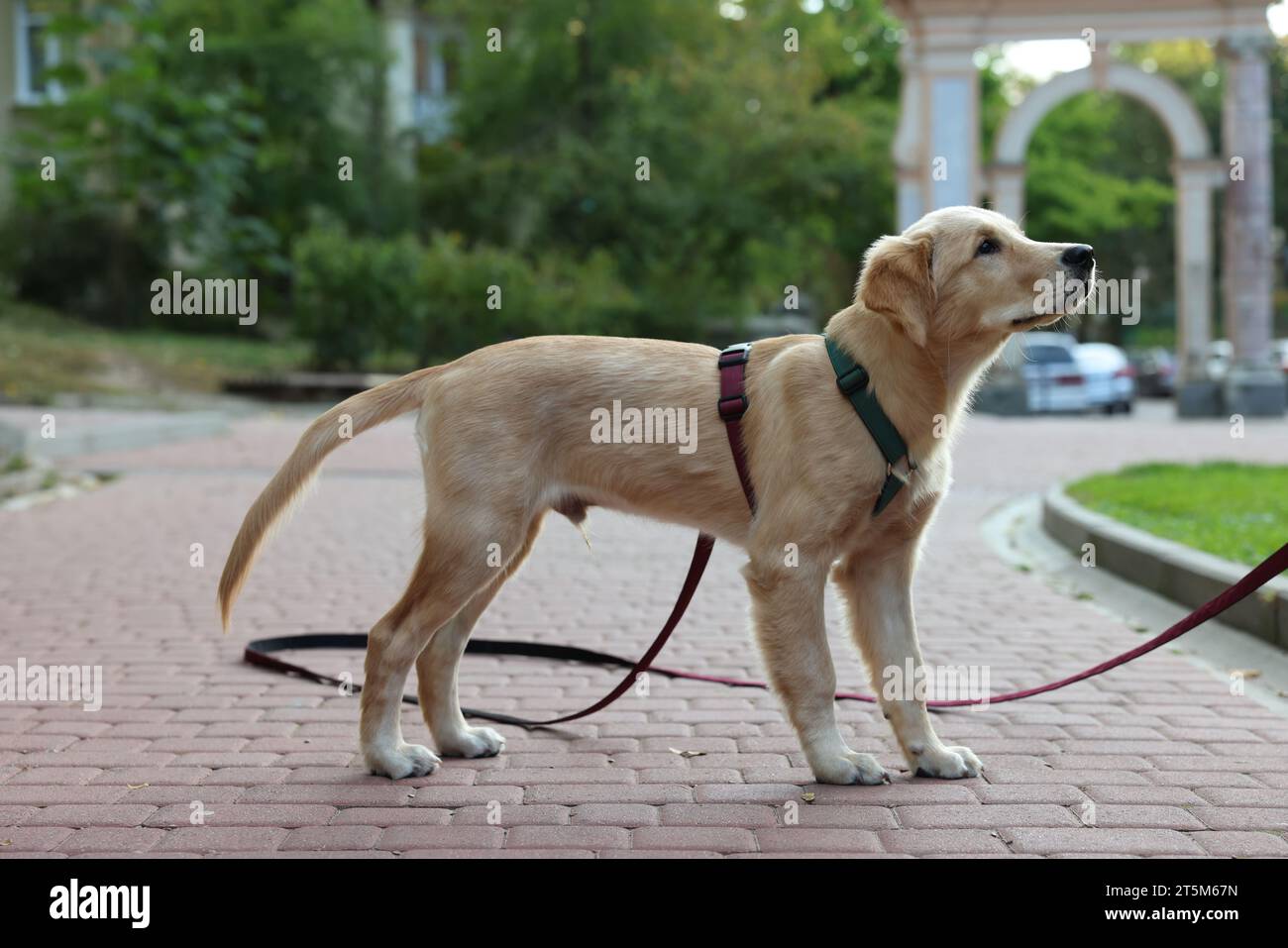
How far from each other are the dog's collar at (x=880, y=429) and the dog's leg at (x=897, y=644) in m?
0.32

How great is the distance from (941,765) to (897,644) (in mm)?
406

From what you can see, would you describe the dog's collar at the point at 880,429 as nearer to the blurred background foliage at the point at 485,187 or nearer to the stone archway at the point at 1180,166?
the blurred background foliage at the point at 485,187

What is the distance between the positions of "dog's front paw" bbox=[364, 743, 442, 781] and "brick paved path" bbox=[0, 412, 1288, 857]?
0.05 meters

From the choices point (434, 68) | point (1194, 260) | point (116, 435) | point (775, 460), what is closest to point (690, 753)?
point (775, 460)

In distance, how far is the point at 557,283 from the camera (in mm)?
29562

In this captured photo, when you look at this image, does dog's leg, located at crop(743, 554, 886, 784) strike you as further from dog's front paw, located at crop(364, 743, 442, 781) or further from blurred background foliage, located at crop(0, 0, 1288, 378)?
blurred background foliage, located at crop(0, 0, 1288, 378)

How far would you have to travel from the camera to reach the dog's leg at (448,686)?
4.94 meters

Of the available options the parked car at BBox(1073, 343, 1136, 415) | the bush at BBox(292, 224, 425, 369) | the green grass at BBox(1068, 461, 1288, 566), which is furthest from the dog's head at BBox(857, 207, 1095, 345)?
the parked car at BBox(1073, 343, 1136, 415)

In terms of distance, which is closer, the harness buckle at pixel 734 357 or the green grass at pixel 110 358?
the harness buckle at pixel 734 357

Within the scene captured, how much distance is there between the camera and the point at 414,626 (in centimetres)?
457

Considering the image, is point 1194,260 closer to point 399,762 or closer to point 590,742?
point 590,742

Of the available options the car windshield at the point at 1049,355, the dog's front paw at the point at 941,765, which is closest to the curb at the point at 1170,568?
the dog's front paw at the point at 941,765

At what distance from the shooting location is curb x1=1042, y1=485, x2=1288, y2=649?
6.59 meters
